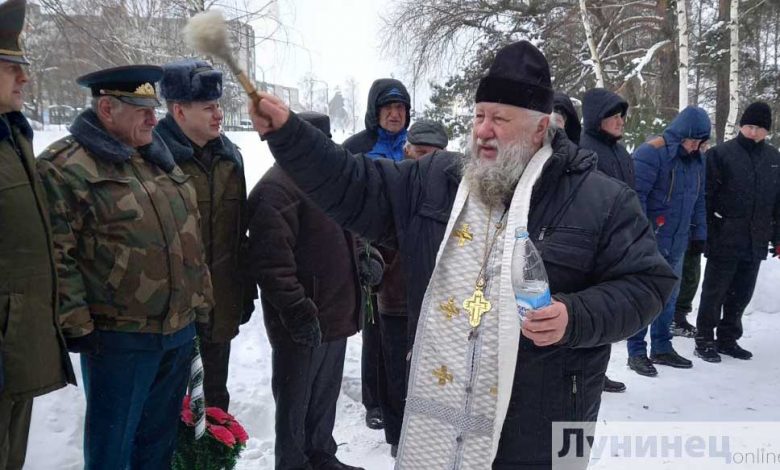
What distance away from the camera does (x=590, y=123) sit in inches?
181

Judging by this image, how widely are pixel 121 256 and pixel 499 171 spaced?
1490 mm

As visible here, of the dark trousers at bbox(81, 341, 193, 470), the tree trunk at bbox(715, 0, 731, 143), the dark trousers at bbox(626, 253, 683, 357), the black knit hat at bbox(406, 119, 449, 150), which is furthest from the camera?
the tree trunk at bbox(715, 0, 731, 143)

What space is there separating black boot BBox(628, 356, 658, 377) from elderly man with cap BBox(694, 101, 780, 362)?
2.72 ft

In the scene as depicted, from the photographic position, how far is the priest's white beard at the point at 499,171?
200 centimetres

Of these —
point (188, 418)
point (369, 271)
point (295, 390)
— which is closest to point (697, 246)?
point (369, 271)

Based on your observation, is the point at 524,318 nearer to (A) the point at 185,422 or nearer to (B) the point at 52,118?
(A) the point at 185,422

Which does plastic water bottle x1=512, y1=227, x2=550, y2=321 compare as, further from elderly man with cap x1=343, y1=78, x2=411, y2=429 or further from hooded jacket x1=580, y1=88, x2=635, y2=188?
hooded jacket x1=580, y1=88, x2=635, y2=188

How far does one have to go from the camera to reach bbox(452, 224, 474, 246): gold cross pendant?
6.63ft

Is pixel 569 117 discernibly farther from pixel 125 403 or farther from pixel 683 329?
pixel 683 329

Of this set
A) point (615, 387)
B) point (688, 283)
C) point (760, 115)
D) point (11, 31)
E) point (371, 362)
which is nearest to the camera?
point (11, 31)

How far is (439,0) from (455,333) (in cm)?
1514

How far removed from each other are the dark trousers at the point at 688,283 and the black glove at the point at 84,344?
5.56 meters

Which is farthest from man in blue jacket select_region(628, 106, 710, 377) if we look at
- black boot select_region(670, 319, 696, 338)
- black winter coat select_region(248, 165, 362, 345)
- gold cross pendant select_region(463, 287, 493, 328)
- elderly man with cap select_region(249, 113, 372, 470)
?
gold cross pendant select_region(463, 287, 493, 328)

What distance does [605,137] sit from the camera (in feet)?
14.9
